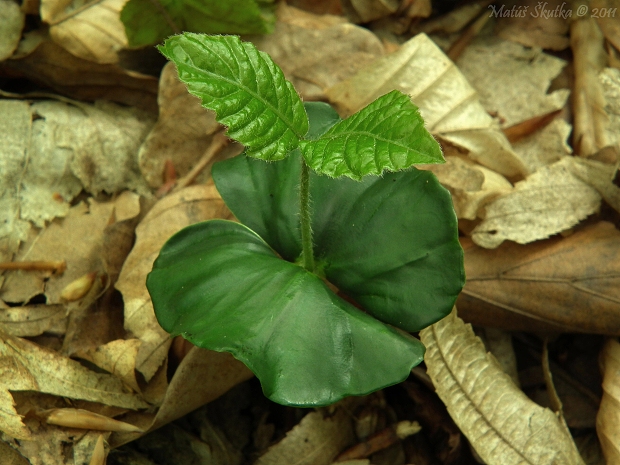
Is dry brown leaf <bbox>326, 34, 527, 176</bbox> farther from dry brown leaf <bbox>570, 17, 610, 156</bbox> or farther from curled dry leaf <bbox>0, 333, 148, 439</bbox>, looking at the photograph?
curled dry leaf <bbox>0, 333, 148, 439</bbox>

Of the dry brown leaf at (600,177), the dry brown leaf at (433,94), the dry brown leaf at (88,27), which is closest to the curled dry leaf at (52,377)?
the dry brown leaf at (88,27)

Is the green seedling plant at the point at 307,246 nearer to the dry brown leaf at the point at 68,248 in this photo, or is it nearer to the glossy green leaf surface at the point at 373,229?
the glossy green leaf surface at the point at 373,229

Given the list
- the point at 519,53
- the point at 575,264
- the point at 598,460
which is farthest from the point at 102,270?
the point at 519,53

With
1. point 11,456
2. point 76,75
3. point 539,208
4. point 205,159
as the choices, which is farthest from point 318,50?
point 11,456

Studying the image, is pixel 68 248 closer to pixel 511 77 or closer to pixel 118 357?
pixel 118 357

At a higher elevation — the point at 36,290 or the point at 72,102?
the point at 72,102

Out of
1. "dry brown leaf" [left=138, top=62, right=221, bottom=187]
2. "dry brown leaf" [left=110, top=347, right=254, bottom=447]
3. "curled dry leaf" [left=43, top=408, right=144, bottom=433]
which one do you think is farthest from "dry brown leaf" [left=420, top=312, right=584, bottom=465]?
"dry brown leaf" [left=138, top=62, right=221, bottom=187]

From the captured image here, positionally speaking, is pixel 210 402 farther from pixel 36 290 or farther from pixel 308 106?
pixel 308 106
